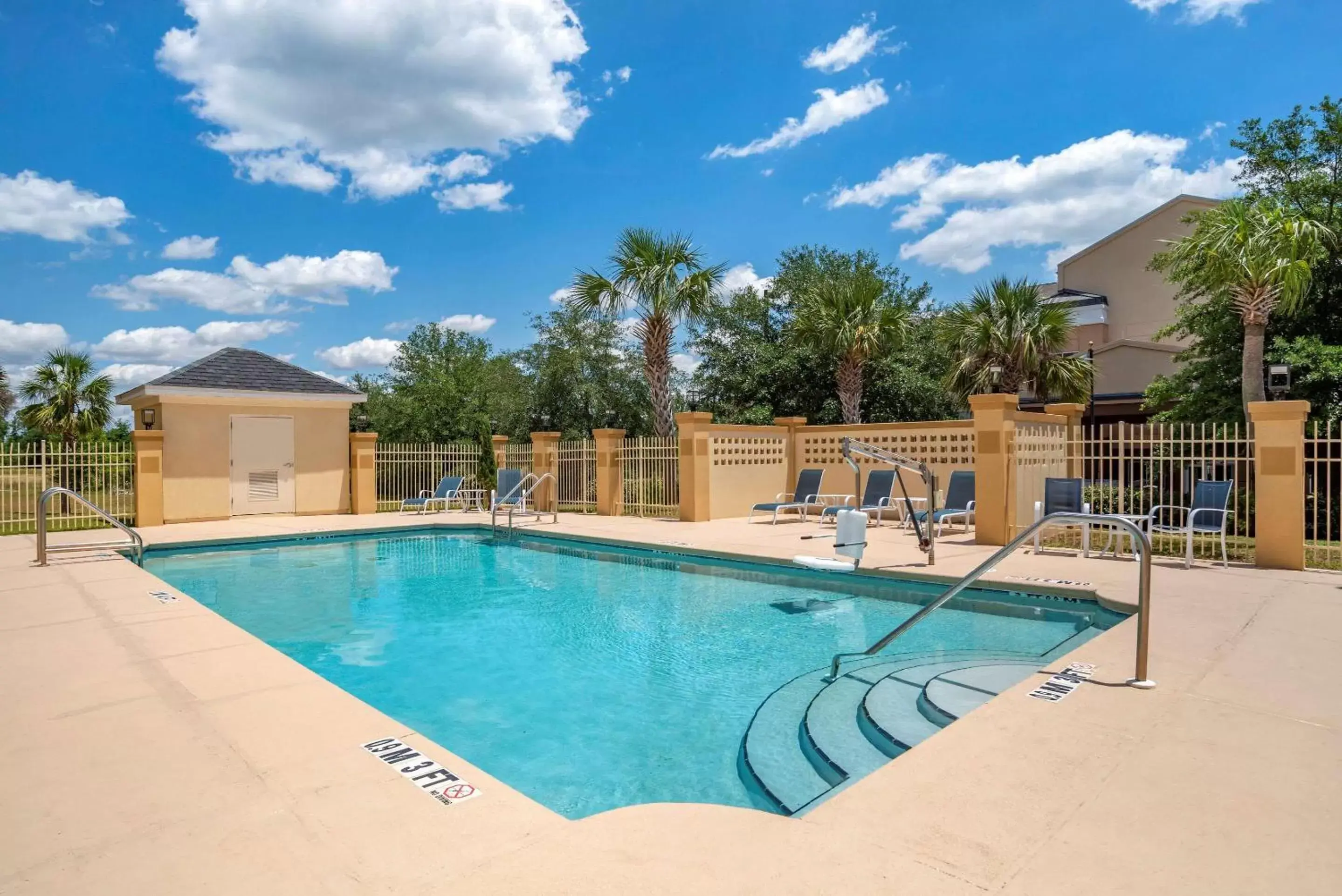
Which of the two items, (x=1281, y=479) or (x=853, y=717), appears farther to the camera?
(x=1281, y=479)

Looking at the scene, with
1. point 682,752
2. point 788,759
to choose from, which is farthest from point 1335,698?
point 682,752

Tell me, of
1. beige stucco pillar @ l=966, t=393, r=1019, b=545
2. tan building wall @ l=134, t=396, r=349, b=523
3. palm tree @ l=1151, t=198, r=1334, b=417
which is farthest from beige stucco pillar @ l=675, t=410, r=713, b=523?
palm tree @ l=1151, t=198, r=1334, b=417

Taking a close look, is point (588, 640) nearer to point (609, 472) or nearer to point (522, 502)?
point (522, 502)

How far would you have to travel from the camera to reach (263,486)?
54.9 ft

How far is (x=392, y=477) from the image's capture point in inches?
746

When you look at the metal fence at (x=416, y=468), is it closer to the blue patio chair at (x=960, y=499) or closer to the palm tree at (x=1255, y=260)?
the blue patio chair at (x=960, y=499)

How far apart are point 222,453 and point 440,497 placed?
445cm

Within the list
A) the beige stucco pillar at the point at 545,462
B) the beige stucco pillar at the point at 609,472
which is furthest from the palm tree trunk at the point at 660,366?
the beige stucco pillar at the point at 545,462

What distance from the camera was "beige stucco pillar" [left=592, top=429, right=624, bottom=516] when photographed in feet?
54.7

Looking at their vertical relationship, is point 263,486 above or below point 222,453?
below

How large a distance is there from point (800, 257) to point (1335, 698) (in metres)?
Answer: 23.8

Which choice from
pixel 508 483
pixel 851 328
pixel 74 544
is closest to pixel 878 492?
pixel 851 328

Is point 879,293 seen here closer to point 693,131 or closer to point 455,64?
point 693,131

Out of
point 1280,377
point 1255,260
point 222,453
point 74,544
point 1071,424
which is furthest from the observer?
point 222,453
